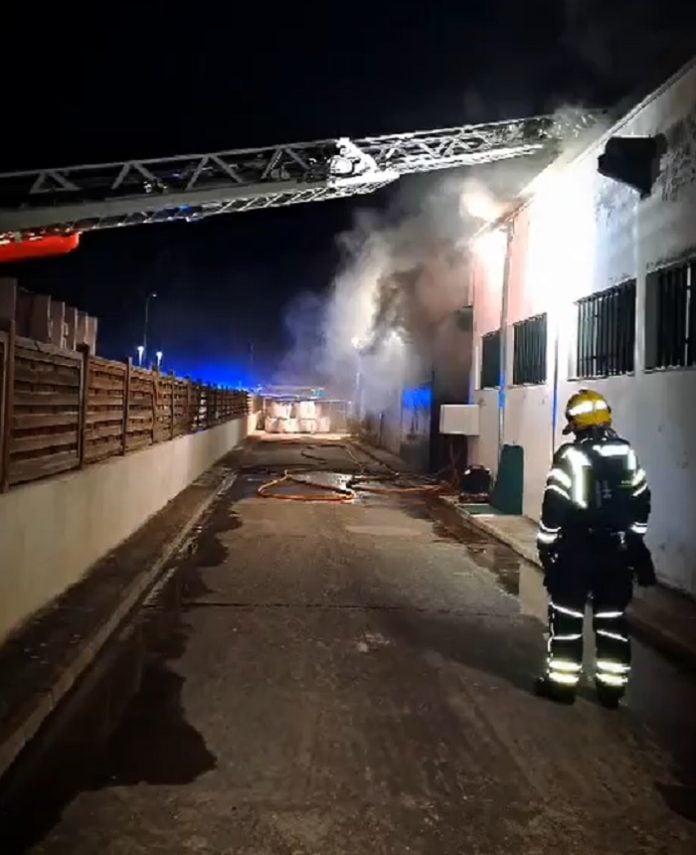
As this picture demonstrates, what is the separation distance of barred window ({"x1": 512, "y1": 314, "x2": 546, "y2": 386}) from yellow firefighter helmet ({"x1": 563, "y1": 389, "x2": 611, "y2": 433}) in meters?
7.74

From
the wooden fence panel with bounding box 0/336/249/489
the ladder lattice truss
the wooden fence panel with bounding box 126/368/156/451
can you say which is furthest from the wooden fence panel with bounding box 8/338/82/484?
the ladder lattice truss

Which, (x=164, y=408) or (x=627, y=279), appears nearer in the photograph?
(x=627, y=279)

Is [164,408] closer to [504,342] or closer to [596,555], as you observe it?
[504,342]

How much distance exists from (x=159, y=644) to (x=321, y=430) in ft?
146

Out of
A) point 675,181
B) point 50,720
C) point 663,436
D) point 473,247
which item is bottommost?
point 50,720

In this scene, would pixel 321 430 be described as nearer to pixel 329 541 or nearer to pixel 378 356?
pixel 378 356

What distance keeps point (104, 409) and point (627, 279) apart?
237 inches

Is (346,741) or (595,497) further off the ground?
(595,497)

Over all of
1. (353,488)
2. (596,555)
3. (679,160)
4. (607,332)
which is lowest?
(353,488)

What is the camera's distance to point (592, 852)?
3469 millimetres

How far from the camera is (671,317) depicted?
8883mm

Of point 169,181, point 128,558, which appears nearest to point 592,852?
point 128,558

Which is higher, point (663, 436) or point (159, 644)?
point (663, 436)

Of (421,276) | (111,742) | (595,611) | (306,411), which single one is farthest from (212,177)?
(306,411)
